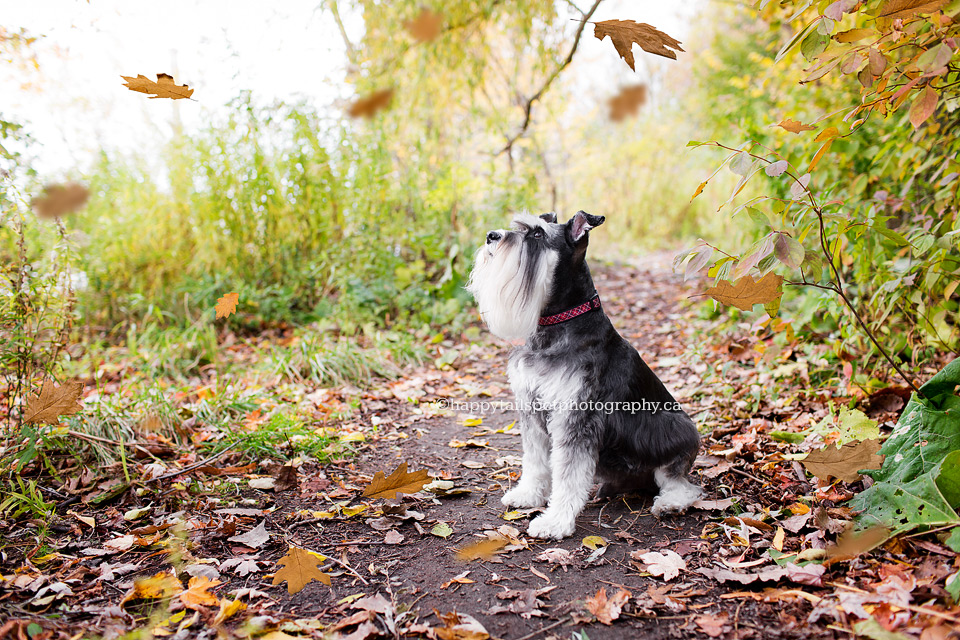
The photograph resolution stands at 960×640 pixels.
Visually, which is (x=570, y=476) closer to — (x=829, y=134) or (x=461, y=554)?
(x=461, y=554)

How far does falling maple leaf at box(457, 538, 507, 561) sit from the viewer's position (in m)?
2.76

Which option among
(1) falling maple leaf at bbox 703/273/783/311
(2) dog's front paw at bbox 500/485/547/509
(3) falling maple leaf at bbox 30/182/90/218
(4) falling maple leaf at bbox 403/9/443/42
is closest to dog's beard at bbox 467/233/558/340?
(1) falling maple leaf at bbox 703/273/783/311

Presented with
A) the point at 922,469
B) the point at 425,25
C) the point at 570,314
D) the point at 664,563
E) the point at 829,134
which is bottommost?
the point at 664,563

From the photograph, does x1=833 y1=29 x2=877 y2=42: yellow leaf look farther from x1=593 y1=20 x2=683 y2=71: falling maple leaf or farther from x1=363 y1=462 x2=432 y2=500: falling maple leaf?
x1=363 y1=462 x2=432 y2=500: falling maple leaf

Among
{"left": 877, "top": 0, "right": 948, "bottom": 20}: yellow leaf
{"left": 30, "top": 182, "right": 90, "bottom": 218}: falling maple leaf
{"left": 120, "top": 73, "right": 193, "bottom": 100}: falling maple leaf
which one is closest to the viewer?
{"left": 120, "top": 73, "right": 193, "bottom": 100}: falling maple leaf

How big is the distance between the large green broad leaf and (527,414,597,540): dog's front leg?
1.21m

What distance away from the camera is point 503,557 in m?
2.76

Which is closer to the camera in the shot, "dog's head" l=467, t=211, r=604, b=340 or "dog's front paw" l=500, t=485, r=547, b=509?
"dog's head" l=467, t=211, r=604, b=340

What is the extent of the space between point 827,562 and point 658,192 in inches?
458

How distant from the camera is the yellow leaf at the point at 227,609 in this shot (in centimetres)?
217

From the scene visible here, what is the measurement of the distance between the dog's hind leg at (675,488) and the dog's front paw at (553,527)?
511mm

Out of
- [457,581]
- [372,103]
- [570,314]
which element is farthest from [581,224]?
[372,103]

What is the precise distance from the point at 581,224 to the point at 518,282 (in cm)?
44

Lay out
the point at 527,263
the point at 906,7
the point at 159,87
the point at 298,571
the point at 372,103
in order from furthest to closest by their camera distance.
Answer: the point at 372,103 < the point at 527,263 < the point at 298,571 < the point at 906,7 < the point at 159,87
